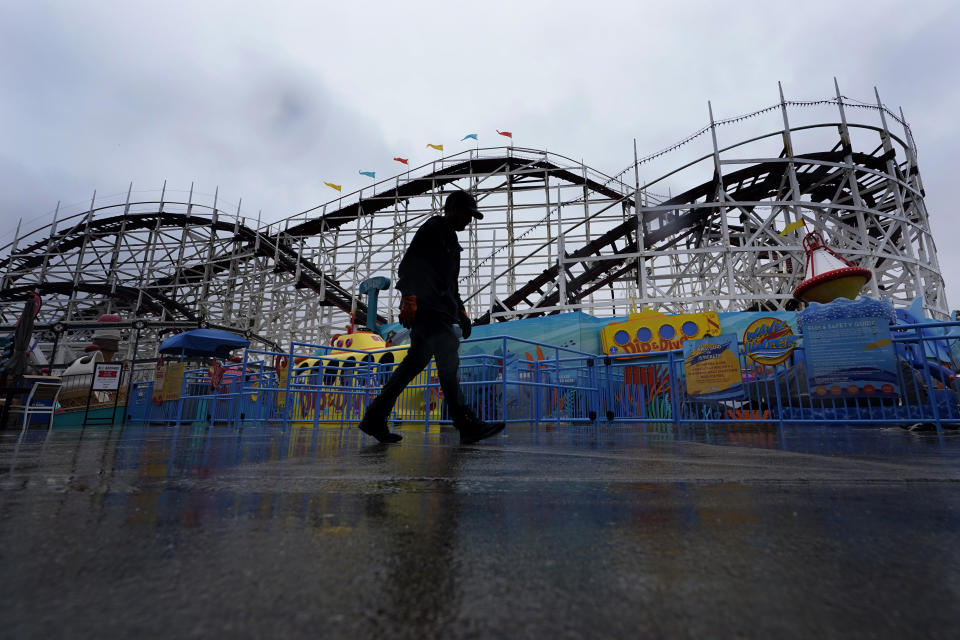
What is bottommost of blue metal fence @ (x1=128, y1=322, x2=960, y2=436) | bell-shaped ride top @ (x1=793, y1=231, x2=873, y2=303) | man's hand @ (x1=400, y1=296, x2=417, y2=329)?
blue metal fence @ (x1=128, y1=322, x2=960, y2=436)

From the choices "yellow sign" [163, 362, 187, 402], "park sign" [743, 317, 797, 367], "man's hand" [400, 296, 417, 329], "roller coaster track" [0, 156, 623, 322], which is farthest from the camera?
"roller coaster track" [0, 156, 623, 322]

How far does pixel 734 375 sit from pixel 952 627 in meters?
5.10

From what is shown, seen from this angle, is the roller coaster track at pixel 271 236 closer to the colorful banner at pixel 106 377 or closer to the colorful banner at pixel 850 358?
the colorful banner at pixel 106 377

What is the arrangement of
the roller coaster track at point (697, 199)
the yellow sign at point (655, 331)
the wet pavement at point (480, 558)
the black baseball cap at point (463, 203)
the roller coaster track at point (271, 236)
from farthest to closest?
the roller coaster track at point (271, 236) → the roller coaster track at point (697, 199) → the yellow sign at point (655, 331) → the black baseball cap at point (463, 203) → the wet pavement at point (480, 558)

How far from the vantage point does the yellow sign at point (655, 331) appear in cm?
967

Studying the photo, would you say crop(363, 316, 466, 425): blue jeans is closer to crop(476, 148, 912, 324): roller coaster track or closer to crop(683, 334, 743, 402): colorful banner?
crop(683, 334, 743, 402): colorful banner

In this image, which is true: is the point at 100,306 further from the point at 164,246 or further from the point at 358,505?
the point at 358,505

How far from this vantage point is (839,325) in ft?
14.9

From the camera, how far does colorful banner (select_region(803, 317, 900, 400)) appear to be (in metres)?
4.35

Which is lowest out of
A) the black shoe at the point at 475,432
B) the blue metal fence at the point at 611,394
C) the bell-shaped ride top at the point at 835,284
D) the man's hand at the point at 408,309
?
the black shoe at the point at 475,432

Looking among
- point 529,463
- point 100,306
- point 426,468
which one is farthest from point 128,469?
point 100,306

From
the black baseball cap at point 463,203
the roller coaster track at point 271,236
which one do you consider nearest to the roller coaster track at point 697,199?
the roller coaster track at point 271,236

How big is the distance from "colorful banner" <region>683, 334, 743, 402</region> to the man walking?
306 centimetres

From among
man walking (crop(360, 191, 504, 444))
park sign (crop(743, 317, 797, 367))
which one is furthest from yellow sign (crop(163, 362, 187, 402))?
park sign (crop(743, 317, 797, 367))
